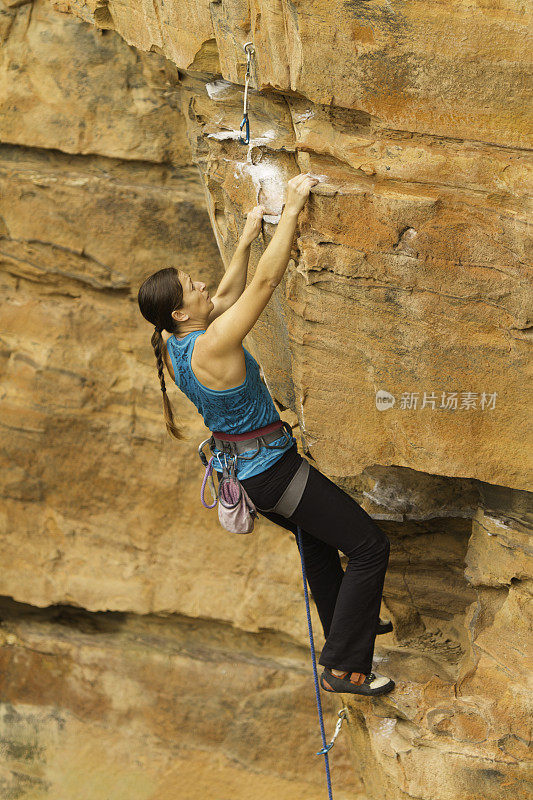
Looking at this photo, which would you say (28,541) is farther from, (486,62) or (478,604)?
(486,62)

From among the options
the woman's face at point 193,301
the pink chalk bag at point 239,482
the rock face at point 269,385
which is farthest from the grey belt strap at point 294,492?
the woman's face at point 193,301

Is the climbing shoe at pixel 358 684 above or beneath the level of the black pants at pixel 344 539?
beneath

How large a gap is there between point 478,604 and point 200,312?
1844 mm

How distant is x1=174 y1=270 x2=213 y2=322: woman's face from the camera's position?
10.9ft

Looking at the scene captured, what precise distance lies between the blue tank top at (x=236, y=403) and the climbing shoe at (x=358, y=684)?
99 cm

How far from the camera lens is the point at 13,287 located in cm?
Answer: 545

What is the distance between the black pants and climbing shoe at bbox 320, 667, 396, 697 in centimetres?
11

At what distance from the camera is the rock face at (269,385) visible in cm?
314

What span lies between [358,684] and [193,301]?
1.75 meters

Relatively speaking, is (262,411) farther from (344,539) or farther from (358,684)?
(358,684)

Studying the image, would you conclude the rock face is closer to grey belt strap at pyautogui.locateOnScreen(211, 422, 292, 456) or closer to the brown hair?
grey belt strap at pyautogui.locateOnScreen(211, 422, 292, 456)

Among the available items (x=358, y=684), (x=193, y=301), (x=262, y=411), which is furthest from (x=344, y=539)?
(x=193, y=301)

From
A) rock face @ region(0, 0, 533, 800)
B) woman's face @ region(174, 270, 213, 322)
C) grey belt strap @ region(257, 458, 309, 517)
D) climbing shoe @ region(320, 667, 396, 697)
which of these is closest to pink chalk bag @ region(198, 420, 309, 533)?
grey belt strap @ region(257, 458, 309, 517)

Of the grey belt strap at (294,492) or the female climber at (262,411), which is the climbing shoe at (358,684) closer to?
the female climber at (262,411)
